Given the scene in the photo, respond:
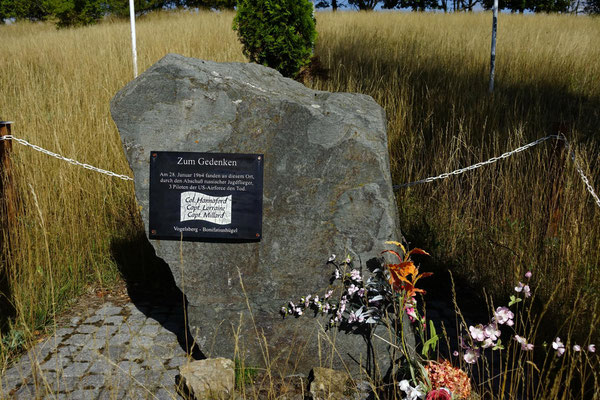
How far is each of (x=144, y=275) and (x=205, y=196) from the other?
1.57 metres

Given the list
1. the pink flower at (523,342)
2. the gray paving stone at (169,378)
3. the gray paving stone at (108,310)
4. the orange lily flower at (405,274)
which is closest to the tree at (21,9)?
the gray paving stone at (108,310)

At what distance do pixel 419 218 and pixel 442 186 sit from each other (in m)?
0.33

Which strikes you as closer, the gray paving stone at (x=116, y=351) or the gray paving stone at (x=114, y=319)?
the gray paving stone at (x=116, y=351)

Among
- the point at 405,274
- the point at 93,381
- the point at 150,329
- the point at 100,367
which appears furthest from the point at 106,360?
the point at 405,274

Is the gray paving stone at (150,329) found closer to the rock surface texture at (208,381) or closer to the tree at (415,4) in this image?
the rock surface texture at (208,381)

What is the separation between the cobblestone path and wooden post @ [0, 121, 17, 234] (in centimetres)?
82

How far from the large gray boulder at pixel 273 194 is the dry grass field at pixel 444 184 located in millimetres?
762

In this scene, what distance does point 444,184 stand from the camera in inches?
173

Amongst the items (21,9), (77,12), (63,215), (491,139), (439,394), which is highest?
(21,9)

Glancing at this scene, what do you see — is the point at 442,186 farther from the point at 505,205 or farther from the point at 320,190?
the point at 320,190

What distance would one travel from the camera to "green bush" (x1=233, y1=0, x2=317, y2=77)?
6.11 m

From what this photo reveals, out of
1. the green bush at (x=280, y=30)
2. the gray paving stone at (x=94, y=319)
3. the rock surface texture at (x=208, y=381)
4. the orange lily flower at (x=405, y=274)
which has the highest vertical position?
the green bush at (x=280, y=30)

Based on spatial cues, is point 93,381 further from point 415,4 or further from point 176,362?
point 415,4

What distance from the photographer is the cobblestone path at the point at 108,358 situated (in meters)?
2.68
